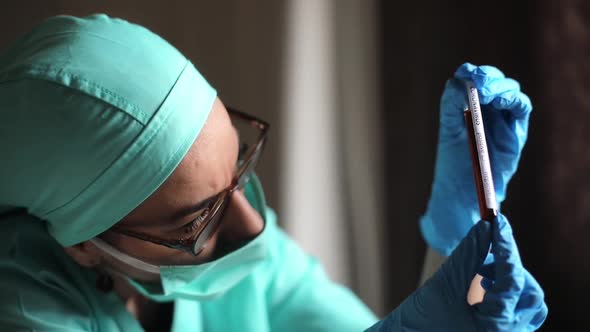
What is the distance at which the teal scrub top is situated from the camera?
85cm

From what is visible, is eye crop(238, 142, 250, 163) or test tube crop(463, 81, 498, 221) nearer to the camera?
test tube crop(463, 81, 498, 221)

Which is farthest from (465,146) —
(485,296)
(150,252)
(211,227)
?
(150,252)

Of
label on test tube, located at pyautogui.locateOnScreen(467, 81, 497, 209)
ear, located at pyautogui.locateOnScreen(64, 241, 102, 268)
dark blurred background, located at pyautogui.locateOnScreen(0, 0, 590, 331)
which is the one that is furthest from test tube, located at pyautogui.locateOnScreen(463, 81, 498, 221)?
ear, located at pyautogui.locateOnScreen(64, 241, 102, 268)

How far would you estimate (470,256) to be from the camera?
68 centimetres

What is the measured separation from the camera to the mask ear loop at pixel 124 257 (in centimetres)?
84

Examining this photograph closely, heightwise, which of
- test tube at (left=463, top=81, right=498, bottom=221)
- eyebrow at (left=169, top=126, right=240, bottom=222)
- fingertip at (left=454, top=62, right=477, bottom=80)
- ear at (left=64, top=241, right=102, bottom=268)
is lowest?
ear at (left=64, top=241, right=102, bottom=268)

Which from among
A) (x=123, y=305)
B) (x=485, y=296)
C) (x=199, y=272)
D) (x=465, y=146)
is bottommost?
(x=123, y=305)

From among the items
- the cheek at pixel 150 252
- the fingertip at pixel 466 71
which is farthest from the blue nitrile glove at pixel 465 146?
the cheek at pixel 150 252

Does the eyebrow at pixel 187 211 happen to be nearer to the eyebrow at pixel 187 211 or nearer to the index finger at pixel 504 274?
the eyebrow at pixel 187 211

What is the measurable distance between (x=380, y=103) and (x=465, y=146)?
486mm

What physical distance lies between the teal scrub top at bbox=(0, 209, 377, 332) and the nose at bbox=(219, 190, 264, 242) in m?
0.09

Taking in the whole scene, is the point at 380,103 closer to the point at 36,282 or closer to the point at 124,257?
the point at 124,257

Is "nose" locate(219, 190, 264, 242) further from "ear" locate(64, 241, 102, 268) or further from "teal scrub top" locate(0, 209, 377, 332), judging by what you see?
"ear" locate(64, 241, 102, 268)

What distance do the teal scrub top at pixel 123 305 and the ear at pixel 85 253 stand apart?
1.8 inches
